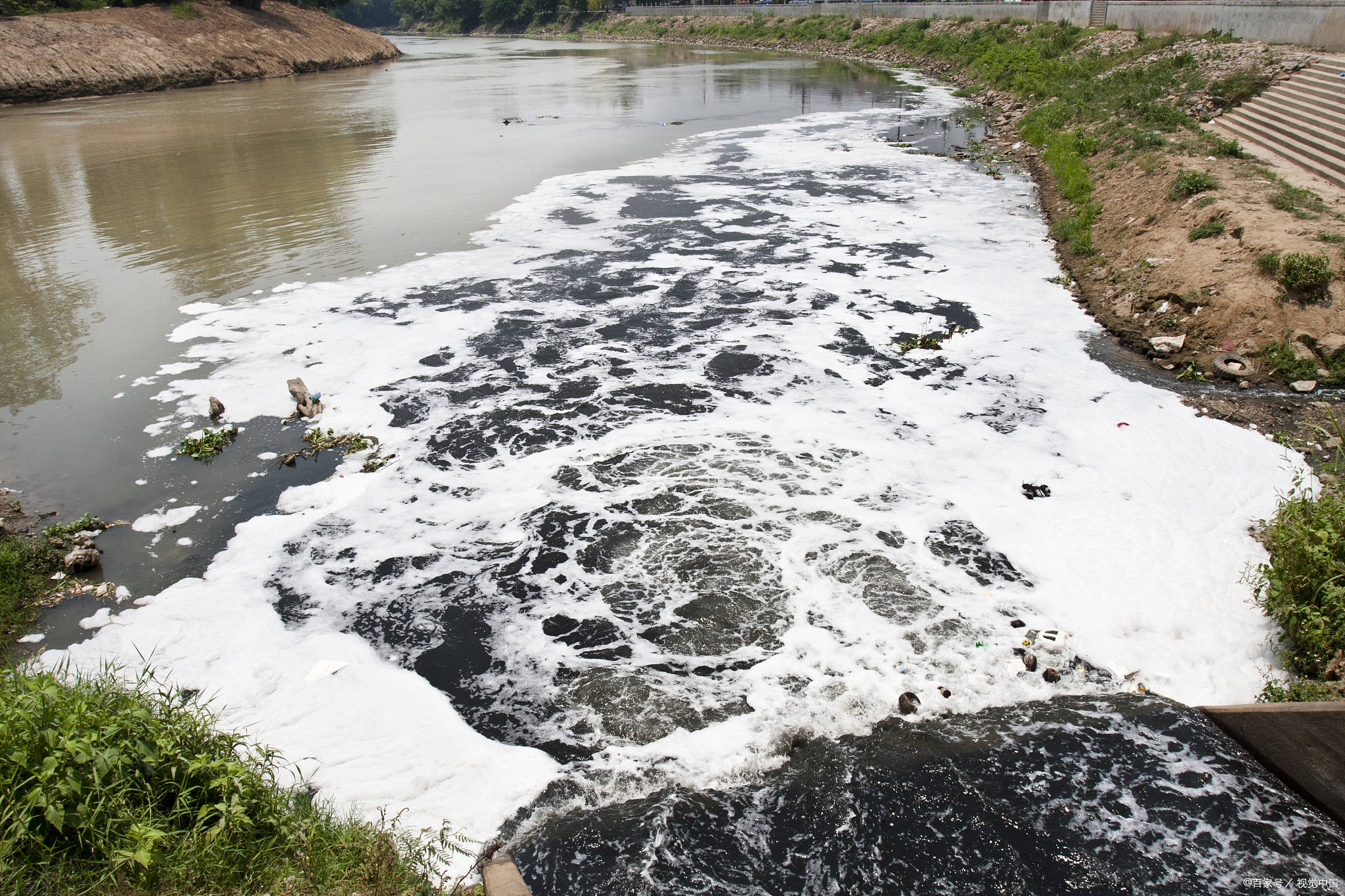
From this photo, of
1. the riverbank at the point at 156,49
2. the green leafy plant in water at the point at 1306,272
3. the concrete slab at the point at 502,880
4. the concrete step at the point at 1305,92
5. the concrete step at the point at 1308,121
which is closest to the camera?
the concrete slab at the point at 502,880

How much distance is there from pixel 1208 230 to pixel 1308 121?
6228 mm

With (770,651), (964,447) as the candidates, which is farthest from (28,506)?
(964,447)

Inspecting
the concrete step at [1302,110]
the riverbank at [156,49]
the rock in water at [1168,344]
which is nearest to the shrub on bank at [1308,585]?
the rock in water at [1168,344]

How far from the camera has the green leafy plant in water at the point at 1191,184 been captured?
11.7 meters

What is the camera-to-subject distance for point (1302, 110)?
47.9 ft

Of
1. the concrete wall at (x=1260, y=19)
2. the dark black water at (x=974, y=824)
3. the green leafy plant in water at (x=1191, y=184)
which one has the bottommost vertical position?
the dark black water at (x=974, y=824)

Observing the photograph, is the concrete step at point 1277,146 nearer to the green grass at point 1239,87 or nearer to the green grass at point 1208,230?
the green grass at point 1239,87

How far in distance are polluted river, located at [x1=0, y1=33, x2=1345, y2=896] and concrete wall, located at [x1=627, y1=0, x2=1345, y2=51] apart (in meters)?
10.2

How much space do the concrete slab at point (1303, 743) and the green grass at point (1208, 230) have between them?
8.36 m

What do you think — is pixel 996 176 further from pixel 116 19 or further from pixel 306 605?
pixel 116 19

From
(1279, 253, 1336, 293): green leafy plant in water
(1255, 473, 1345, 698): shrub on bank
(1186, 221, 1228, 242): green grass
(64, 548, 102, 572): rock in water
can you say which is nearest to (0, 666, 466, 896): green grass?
(64, 548, 102, 572): rock in water

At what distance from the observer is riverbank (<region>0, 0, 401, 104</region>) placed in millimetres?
37156

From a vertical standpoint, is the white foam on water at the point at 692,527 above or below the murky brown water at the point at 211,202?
below

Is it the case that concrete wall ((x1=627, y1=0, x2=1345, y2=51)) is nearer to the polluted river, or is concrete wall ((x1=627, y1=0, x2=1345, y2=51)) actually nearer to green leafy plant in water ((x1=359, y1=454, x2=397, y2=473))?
the polluted river
